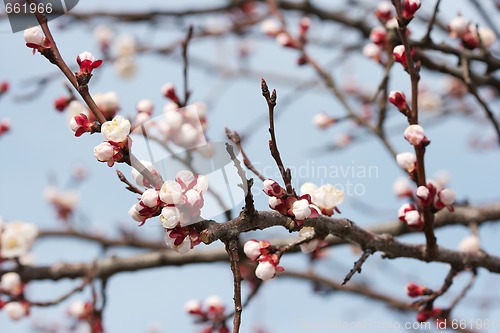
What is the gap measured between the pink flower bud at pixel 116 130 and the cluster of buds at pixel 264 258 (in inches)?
16.5

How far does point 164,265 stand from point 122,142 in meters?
1.48

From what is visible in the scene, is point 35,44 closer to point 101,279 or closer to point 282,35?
point 101,279

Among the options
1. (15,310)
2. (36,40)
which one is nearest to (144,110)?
(36,40)

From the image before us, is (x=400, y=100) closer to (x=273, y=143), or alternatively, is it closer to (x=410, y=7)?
(x=410, y=7)

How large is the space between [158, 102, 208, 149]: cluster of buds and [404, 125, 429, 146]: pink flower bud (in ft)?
2.73

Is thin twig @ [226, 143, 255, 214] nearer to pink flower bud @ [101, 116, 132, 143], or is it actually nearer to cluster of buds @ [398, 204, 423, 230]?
pink flower bud @ [101, 116, 132, 143]

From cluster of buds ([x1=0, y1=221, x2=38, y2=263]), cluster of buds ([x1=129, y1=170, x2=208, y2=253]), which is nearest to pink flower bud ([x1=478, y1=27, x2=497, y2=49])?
cluster of buds ([x1=129, y1=170, x2=208, y2=253])

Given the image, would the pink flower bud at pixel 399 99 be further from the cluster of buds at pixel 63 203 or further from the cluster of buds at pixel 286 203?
the cluster of buds at pixel 63 203

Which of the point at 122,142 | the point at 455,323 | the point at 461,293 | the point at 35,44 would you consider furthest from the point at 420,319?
the point at 35,44

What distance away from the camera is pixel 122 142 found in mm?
1146

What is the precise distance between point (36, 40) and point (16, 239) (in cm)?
157

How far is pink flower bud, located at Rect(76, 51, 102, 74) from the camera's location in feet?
3.97

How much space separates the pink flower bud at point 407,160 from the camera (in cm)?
150

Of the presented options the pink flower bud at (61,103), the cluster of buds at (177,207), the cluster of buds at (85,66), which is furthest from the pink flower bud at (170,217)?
the pink flower bud at (61,103)
